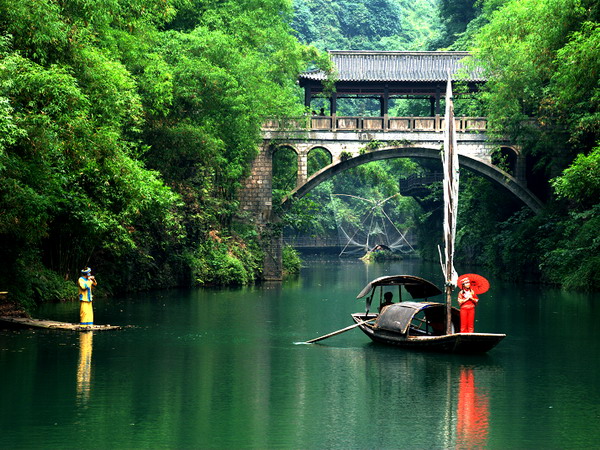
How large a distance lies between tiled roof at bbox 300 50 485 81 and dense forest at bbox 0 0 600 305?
1620mm

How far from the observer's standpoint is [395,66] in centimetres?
4550

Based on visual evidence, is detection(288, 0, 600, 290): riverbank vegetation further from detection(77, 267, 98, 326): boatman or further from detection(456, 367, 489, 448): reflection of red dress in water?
detection(77, 267, 98, 326): boatman

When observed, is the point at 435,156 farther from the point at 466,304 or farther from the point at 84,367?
the point at 84,367

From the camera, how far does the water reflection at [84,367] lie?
551 inches

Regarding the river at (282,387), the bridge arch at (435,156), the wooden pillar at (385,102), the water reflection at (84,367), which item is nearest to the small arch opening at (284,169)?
the bridge arch at (435,156)

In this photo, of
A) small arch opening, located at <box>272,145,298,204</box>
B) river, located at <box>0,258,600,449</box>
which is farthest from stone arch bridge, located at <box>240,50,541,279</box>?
river, located at <box>0,258,600,449</box>

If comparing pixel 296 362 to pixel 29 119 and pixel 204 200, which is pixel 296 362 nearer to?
pixel 29 119

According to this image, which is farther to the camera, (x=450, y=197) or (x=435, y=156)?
(x=435, y=156)

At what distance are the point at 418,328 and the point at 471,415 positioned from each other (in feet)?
22.2

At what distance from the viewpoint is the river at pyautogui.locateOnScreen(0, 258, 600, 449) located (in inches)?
467

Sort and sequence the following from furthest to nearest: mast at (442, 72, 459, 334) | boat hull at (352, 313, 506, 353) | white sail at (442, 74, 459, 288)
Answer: white sail at (442, 74, 459, 288) → mast at (442, 72, 459, 334) → boat hull at (352, 313, 506, 353)

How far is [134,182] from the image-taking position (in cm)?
2483

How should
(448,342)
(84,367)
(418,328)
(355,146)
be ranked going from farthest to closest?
(355,146)
(418,328)
(448,342)
(84,367)

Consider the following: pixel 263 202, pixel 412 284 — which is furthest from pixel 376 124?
pixel 412 284
